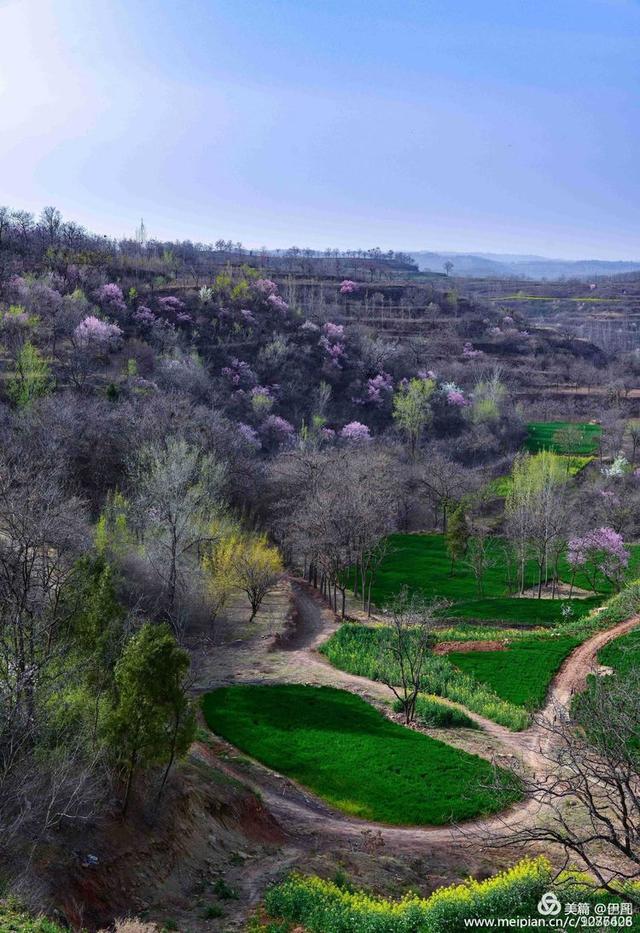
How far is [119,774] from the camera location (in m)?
14.5

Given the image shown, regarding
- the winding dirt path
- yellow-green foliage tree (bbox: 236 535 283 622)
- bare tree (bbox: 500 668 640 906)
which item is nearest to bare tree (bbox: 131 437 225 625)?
yellow-green foliage tree (bbox: 236 535 283 622)

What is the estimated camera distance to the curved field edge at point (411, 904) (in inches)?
479

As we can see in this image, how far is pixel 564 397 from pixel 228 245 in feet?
314

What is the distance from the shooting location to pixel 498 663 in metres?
27.8

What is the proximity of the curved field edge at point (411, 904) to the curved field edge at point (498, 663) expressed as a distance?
9.81 meters

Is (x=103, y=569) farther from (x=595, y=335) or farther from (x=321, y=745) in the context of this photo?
(x=595, y=335)

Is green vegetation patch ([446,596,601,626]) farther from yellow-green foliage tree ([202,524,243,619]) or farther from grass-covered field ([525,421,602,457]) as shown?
grass-covered field ([525,421,602,457])

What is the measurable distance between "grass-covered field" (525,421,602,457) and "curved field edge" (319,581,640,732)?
35187mm

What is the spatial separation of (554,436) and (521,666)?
4607cm

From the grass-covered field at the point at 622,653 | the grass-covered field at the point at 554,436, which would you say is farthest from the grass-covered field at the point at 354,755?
the grass-covered field at the point at 554,436

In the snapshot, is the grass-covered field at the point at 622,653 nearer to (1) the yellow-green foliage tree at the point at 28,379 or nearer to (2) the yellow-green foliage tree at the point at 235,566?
(2) the yellow-green foliage tree at the point at 235,566

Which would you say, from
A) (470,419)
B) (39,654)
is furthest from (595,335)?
(39,654)

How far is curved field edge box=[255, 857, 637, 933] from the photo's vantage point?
12164mm

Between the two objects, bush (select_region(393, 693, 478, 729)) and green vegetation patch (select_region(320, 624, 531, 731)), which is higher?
bush (select_region(393, 693, 478, 729))
